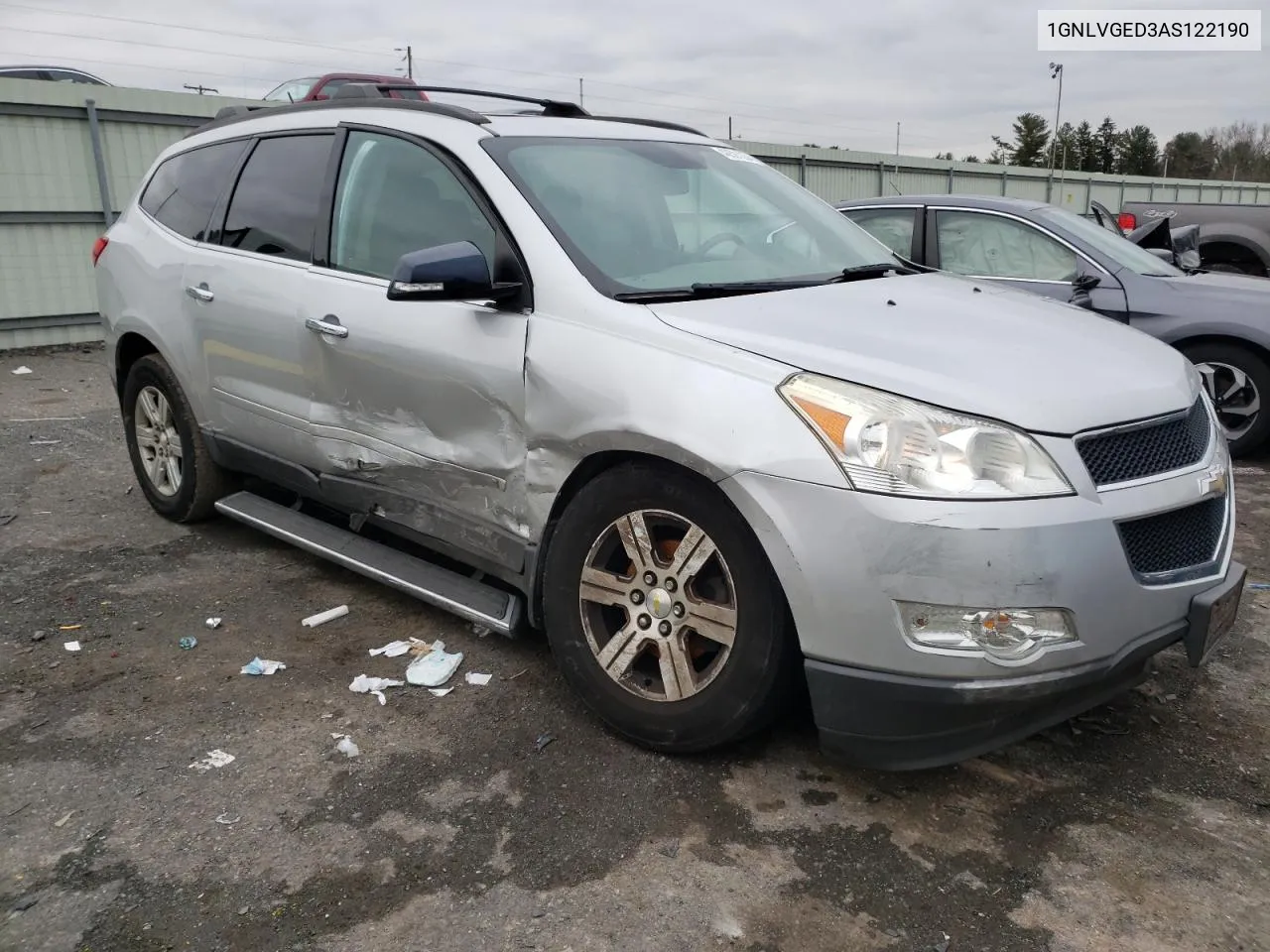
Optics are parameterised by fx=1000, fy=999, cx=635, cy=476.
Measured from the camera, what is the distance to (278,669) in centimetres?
349

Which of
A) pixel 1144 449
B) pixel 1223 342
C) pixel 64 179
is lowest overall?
pixel 1223 342

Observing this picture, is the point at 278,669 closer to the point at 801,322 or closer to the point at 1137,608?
the point at 801,322

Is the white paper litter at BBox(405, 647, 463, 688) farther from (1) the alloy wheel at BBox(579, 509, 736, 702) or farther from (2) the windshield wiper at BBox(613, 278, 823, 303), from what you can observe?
(2) the windshield wiper at BBox(613, 278, 823, 303)

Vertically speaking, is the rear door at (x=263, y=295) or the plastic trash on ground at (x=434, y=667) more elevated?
the rear door at (x=263, y=295)

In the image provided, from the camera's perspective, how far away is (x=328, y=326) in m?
3.59

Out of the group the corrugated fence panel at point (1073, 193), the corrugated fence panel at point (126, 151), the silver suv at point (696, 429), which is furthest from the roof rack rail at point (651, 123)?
the corrugated fence panel at point (1073, 193)

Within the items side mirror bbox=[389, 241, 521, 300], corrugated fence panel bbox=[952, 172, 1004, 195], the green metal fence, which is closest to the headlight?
side mirror bbox=[389, 241, 521, 300]

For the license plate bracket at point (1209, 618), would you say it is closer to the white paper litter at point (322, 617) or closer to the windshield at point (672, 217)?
the windshield at point (672, 217)

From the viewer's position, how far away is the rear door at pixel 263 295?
384cm

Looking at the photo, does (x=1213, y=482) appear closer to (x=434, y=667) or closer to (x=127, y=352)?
(x=434, y=667)

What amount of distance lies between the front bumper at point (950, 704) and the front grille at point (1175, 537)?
0.38 feet

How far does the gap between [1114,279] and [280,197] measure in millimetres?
5133

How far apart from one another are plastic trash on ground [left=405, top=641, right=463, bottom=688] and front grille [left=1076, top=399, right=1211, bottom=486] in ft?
6.97

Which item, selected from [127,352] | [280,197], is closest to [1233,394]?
[280,197]
